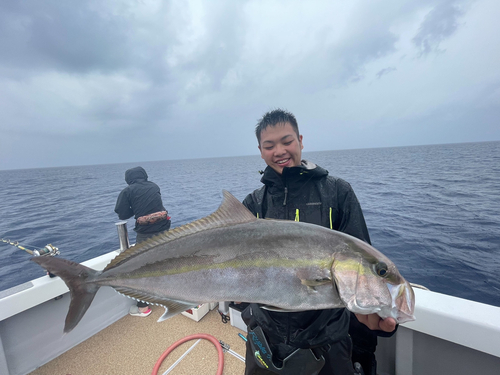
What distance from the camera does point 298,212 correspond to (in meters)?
2.20

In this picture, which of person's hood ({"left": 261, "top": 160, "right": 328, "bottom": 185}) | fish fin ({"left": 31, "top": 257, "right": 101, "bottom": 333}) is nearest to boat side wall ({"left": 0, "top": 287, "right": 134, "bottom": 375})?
fish fin ({"left": 31, "top": 257, "right": 101, "bottom": 333})

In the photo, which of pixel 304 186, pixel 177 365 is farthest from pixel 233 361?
pixel 304 186

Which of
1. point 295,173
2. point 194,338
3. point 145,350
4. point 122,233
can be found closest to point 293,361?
point 295,173

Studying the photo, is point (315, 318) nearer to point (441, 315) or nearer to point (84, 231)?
point (441, 315)

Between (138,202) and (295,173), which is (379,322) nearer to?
(295,173)

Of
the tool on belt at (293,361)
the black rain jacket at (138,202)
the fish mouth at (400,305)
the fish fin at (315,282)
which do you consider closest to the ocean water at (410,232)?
the black rain jacket at (138,202)

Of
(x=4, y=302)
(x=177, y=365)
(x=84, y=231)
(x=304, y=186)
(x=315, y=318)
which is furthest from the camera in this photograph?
(x=84, y=231)

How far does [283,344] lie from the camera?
2033mm

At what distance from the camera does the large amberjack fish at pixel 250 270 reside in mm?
1484

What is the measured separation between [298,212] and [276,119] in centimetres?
101

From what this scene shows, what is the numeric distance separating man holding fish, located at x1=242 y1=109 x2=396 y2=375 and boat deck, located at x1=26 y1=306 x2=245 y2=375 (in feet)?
5.48

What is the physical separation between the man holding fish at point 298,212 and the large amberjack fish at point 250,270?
397mm

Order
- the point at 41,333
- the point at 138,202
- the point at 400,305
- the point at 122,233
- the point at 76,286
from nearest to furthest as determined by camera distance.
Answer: the point at 400,305 < the point at 76,286 < the point at 41,333 < the point at 122,233 < the point at 138,202

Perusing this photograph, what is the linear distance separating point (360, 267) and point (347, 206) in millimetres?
727
